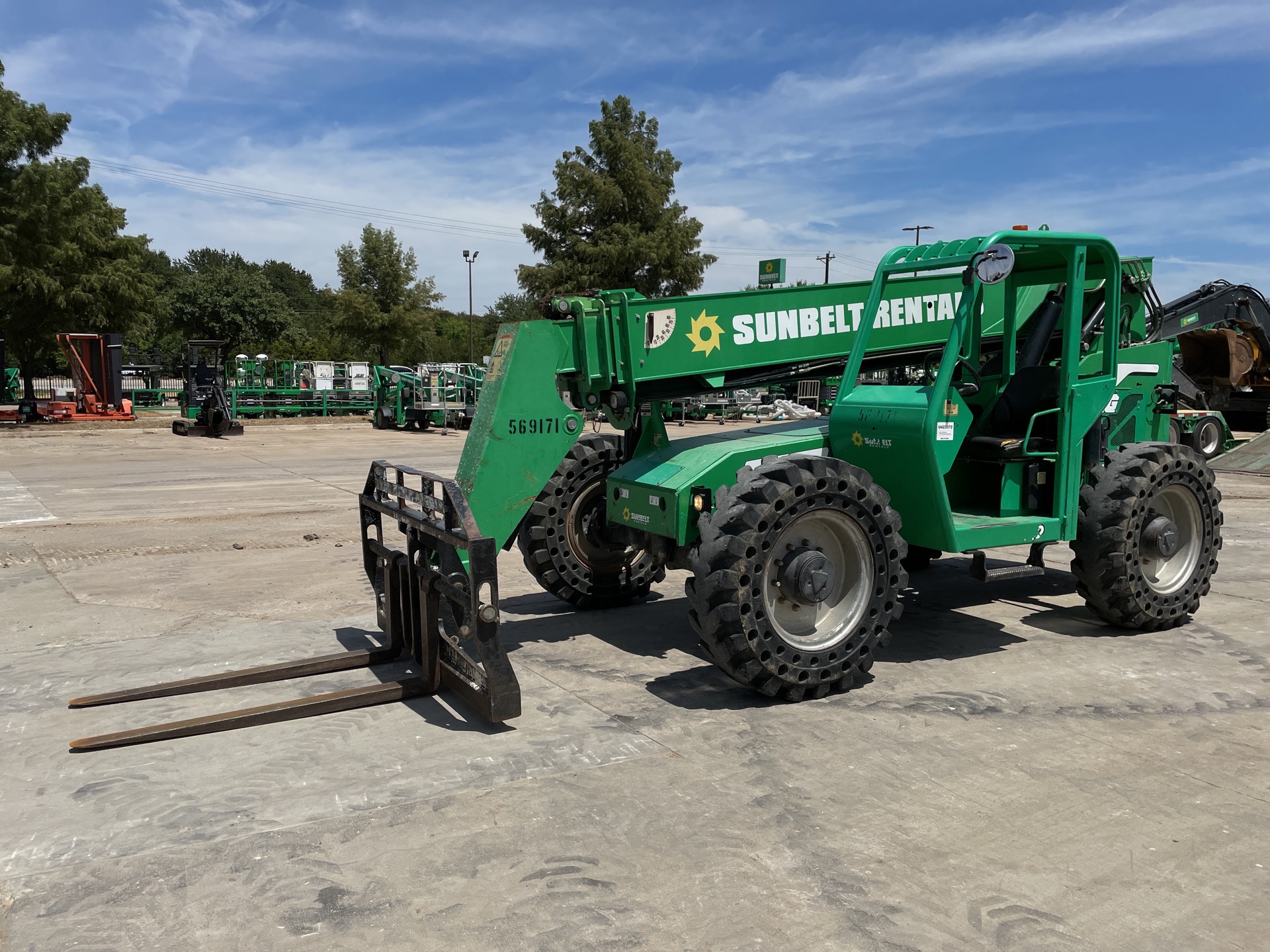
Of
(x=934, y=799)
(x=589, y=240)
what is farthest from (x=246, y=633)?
(x=589, y=240)

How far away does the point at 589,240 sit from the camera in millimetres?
34656

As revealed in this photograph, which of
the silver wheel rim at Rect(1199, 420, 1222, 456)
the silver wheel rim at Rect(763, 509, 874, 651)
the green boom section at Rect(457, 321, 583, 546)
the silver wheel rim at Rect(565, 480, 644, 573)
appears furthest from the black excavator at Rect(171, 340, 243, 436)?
the silver wheel rim at Rect(763, 509, 874, 651)

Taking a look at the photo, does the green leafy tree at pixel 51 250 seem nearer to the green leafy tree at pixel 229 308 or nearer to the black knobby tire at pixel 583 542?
the green leafy tree at pixel 229 308

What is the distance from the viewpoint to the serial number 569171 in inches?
249

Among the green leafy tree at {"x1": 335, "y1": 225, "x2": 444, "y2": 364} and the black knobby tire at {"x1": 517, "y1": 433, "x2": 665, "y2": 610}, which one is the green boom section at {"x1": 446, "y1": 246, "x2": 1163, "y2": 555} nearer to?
the black knobby tire at {"x1": 517, "y1": 433, "x2": 665, "y2": 610}

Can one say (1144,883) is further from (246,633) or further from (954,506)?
(246,633)

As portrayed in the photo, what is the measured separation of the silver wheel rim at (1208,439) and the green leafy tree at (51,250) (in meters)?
32.0

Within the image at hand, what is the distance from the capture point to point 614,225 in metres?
34.3

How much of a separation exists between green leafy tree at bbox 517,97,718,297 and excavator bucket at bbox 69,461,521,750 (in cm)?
2841

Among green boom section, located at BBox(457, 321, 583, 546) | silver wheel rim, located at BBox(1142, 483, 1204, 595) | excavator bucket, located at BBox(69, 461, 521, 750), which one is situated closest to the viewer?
excavator bucket, located at BBox(69, 461, 521, 750)

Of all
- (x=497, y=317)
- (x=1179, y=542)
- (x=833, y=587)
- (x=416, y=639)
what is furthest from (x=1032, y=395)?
(x=497, y=317)

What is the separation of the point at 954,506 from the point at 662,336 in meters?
2.35

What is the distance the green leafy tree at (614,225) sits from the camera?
34.2 metres

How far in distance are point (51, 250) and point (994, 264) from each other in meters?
33.2
